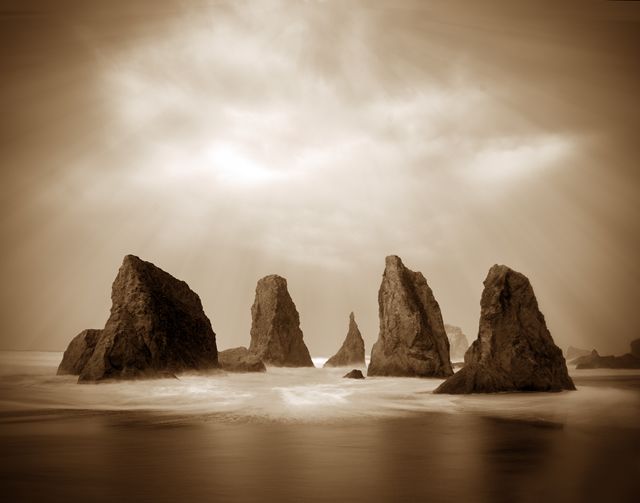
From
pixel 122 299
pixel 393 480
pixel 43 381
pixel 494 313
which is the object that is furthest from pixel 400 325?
pixel 393 480

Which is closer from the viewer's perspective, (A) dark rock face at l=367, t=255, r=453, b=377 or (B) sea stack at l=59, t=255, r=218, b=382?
(B) sea stack at l=59, t=255, r=218, b=382

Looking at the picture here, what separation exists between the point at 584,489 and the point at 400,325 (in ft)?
99.8

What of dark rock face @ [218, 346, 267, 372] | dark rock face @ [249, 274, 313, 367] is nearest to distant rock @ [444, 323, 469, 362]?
dark rock face @ [249, 274, 313, 367]

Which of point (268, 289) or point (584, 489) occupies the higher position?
point (268, 289)

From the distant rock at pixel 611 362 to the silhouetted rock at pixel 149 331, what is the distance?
38.6m

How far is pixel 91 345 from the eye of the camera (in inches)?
1226

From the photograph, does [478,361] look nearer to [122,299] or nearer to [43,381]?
[122,299]

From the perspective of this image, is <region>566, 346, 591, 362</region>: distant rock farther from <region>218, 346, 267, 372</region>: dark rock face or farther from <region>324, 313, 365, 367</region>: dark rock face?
<region>218, 346, 267, 372</region>: dark rock face

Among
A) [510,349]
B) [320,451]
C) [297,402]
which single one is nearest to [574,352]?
[510,349]

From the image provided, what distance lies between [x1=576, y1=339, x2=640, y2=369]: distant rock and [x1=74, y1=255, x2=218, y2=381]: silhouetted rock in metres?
38.6

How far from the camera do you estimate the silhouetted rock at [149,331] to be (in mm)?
24812

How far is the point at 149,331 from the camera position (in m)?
27.2

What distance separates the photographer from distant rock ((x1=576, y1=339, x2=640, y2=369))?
172 ft

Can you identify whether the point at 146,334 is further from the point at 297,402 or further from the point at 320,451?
the point at 320,451
